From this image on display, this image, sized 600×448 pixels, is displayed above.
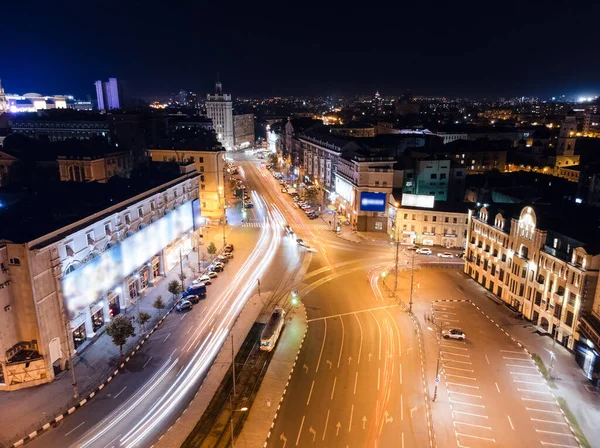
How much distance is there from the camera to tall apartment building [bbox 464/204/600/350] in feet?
144

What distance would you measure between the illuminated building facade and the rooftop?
1.37 metres

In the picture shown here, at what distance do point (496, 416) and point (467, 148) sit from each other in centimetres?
10040

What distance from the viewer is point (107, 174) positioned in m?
86.4

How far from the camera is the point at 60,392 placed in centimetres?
3781

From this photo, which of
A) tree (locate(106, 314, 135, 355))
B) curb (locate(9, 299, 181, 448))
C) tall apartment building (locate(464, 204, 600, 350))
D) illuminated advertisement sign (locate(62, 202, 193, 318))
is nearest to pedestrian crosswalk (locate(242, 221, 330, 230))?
illuminated advertisement sign (locate(62, 202, 193, 318))

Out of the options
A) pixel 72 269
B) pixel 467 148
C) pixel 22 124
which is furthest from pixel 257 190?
pixel 72 269

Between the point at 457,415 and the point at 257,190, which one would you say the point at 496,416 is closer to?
the point at 457,415

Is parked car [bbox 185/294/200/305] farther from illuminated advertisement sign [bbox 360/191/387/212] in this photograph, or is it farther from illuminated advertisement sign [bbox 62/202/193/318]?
illuminated advertisement sign [bbox 360/191/387/212]

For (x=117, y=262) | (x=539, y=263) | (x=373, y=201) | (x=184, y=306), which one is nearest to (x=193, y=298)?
(x=184, y=306)

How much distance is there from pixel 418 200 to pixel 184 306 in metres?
46.5

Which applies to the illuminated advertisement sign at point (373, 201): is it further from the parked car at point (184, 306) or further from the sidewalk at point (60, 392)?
the sidewalk at point (60, 392)

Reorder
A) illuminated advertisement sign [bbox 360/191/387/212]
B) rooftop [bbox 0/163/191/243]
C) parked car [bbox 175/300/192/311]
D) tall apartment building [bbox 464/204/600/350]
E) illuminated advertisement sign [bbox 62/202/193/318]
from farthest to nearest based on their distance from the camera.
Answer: illuminated advertisement sign [bbox 360/191/387/212] → parked car [bbox 175/300/192/311] → tall apartment building [bbox 464/204/600/350] → illuminated advertisement sign [bbox 62/202/193/318] → rooftop [bbox 0/163/191/243]

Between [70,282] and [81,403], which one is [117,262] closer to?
[70,282]

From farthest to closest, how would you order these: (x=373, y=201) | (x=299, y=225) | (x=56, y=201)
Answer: (x=299, y=225)
(x=373, y=201)
(x=56, y=201)
